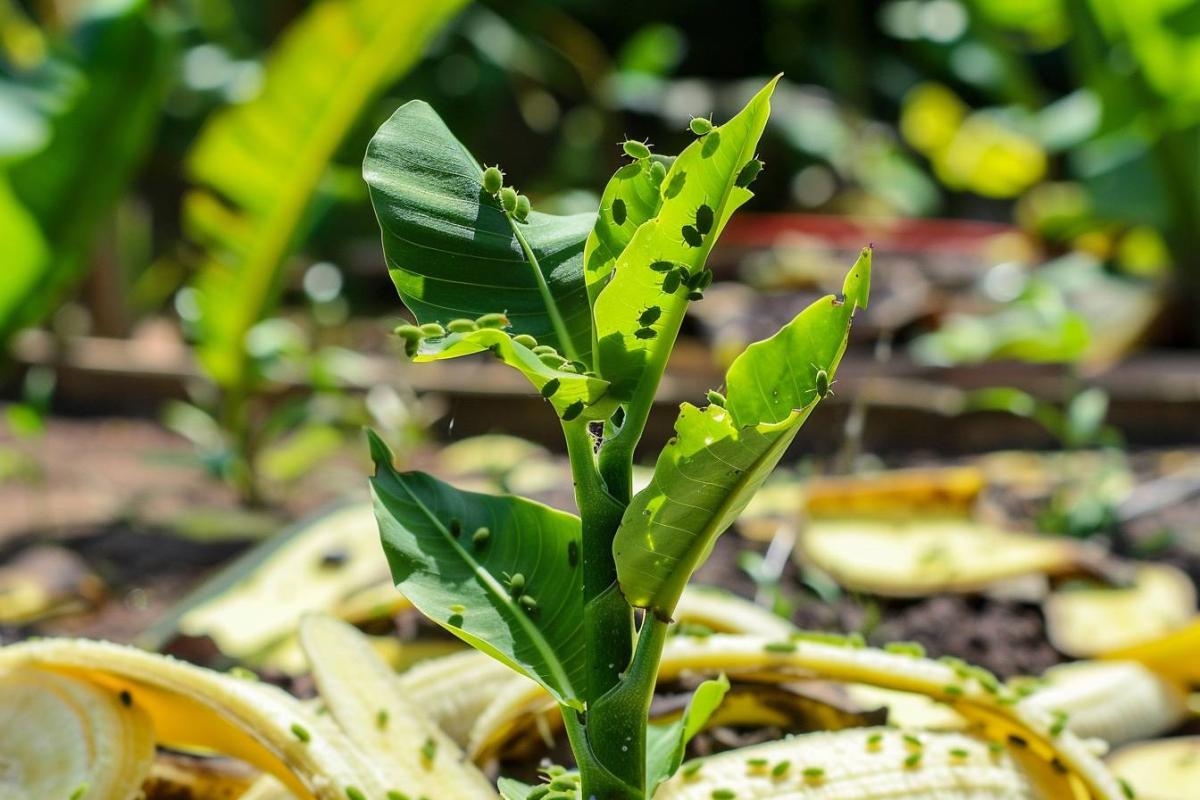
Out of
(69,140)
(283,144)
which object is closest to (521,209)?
(283,144)

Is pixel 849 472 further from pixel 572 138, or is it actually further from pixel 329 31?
pixel 572 138

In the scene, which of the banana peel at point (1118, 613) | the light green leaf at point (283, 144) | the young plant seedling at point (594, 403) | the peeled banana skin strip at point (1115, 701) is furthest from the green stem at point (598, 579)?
the light green leaf at point (283, 144)

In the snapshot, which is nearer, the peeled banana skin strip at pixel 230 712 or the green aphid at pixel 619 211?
the green aphid at pixel 619 211

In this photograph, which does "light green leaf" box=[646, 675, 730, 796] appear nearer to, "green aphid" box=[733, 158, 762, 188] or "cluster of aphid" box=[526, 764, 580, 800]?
"cluster of aphid" box=[526, 764, 580, 800]

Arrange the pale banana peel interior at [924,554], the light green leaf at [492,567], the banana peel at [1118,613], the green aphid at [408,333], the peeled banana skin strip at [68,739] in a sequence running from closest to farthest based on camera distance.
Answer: the green aphid at [408,333] < the light green leaf at [492,567] < the peeled banana skin strip at [68,739] < the banana peel at [1118,613] < the pale banana peel interior at [924,554]

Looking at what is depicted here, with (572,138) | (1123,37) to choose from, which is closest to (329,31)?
(1123,37)

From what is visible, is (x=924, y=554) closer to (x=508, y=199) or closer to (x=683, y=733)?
(x=683, y=733)

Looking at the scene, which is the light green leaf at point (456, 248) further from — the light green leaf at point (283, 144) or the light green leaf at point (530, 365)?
the light green leaf at point (283, 144)

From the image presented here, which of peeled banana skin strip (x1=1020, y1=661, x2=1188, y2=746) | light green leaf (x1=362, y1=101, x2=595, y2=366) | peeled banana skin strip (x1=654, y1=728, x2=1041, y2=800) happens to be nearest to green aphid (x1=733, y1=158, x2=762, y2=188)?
light green leaf (x1=362, y1=101, x2=595, y2=366)
